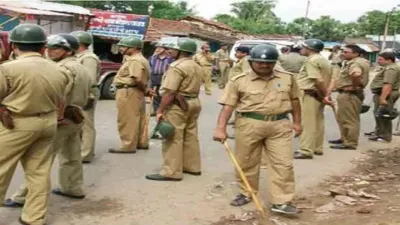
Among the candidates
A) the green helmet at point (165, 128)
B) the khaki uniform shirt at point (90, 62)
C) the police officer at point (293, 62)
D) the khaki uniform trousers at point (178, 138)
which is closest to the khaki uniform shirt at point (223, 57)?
the police officer at point (293, 62)

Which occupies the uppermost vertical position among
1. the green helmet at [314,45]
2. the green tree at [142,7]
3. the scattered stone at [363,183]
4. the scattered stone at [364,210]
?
the green tree at [142,7]

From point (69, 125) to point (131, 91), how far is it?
2.83 metres

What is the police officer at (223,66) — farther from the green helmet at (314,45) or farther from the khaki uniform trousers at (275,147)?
the khaki uniform trousers at (275,147)

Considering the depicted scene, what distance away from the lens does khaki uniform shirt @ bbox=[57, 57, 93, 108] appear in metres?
5.89

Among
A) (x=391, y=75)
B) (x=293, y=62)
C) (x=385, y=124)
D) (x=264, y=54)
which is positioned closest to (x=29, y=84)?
(x=264, y=54)

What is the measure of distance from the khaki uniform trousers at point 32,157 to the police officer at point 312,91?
14.5 feet

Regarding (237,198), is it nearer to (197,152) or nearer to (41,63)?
(197,152)

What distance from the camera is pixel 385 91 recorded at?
10.1 metres

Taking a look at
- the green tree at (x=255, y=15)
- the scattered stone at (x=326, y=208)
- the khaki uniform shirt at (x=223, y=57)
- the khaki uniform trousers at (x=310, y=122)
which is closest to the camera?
the scattered stone at (x=326, y=208)

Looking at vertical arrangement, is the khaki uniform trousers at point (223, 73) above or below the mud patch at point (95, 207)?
above

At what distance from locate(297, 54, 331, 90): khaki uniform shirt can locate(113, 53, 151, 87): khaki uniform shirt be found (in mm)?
2187

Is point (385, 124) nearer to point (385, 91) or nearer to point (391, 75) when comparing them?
point (385, 91)

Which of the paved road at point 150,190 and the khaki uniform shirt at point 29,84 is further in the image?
the paved road at point 150,190

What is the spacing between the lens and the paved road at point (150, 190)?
5.68 meters
